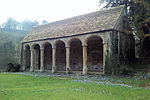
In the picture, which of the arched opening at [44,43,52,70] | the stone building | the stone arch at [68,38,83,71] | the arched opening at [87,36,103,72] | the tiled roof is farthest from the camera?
the arched opening at [44,43,52,70]

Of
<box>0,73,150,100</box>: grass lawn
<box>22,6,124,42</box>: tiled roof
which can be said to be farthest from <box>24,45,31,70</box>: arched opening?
<box>0,73,150,100</box>: grass lawn

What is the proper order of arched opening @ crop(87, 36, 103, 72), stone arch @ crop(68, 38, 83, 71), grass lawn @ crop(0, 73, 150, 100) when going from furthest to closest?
stone arch @ crop(68, 38, 83, 71) < arched opening @ crop(87, 36, 103, 72) < grass lawn @ crop(0, 73, 150, 100)

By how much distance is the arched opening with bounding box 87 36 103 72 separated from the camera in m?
16.8

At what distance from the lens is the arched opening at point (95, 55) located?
16.8 meters

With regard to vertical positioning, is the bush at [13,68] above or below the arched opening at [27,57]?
below

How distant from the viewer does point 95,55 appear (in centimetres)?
1725

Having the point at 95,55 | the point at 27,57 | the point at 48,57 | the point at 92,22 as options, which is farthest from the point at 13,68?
the point at 92,22

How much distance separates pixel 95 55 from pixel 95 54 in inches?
4.5

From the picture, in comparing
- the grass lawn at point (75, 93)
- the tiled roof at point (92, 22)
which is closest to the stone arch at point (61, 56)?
the tiled roof at point (92, 22)

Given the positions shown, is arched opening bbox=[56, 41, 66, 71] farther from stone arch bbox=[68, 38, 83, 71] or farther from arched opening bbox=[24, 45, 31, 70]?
arched opening bbox=[24, 45, 31, 70]

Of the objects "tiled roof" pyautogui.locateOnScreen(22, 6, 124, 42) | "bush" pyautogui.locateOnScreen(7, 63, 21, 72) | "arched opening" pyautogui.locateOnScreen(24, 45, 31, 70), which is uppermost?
"tiled roof" pyautogui.locateOnScreen(22, 6, 124, 42)

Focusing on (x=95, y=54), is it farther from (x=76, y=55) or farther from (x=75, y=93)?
(x=75, y=93)

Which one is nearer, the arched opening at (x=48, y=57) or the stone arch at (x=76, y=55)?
the stone arch at (x=76, y=55)

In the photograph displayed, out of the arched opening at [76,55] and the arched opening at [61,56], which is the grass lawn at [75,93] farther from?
the arched opening at [61,56]
